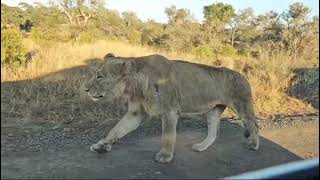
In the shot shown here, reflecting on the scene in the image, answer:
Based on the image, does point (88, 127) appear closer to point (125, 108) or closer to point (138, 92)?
point (125, 108)

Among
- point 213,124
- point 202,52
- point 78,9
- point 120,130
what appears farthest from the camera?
point 78,9

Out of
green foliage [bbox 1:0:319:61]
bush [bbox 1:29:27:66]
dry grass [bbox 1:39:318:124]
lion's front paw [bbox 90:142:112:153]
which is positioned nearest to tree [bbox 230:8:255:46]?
green foliage [bbox 1:0:319:61]

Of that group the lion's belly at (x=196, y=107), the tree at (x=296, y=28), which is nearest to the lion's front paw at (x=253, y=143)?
the lion's belly at (x=196, y=107)

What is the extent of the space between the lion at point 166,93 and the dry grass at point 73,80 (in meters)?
2.54

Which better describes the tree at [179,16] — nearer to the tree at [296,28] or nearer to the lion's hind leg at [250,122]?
the tree at [296,28]

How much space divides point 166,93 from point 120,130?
2.43 feet

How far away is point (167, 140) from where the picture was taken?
22.3 ft

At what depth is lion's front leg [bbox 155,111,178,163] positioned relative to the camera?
6.78 metres

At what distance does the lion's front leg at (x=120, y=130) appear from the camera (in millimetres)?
7152

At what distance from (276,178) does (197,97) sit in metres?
4.77

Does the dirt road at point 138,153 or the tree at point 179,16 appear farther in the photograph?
the tree at point 179,16

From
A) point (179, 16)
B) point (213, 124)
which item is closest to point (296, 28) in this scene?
point (213, 124)

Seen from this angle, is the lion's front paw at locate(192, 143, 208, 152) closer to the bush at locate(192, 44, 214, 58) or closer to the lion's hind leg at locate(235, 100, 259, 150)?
the lion's hind leg at locate(235, 100, 259, 150)

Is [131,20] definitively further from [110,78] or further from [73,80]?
[110,78]
